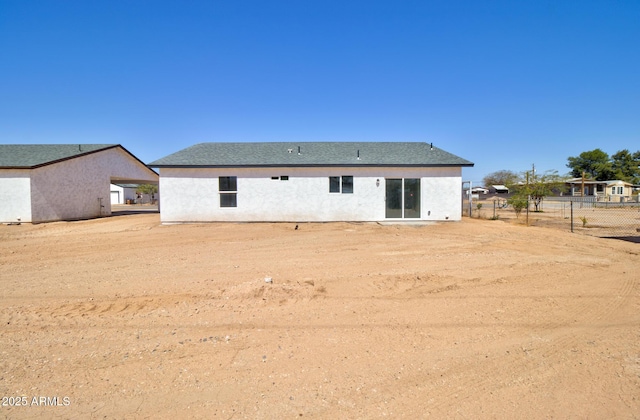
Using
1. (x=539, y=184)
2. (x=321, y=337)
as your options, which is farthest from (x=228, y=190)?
(x=539, y=184)

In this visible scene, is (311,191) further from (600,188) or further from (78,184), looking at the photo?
(600,188)

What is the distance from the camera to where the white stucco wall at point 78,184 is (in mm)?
16547

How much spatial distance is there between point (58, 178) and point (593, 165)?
91.8m

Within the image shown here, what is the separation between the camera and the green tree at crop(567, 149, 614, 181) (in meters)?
66.8

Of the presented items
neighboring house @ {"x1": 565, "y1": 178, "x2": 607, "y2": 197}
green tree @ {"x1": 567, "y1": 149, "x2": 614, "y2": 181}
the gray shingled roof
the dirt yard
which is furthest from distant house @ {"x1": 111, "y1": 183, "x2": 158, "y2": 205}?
green tree @ {"x1": 567, "y1": 149, "x2": 614, "y2": 181}

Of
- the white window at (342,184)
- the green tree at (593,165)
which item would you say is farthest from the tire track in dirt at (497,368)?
the green tree at (593,165)

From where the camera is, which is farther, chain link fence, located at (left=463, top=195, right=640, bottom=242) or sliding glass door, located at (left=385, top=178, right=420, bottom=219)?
sliding glass door, located at (left=385, top=178, right=420, bottom=219)

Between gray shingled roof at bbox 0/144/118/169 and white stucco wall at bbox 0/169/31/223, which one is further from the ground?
gray shingled roof at bbox 0/144/118/169

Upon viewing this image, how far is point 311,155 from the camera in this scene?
16.2 metres

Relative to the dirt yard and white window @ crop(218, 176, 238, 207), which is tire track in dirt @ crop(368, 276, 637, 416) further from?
white window @ crop(218, 176, 238, 207)

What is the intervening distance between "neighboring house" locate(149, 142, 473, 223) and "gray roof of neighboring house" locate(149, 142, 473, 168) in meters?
0.10

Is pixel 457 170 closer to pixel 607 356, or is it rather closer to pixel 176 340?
pixel 607 356

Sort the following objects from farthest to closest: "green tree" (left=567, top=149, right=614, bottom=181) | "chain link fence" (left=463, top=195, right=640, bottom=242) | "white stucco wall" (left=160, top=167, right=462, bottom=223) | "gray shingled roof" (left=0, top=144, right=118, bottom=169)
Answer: "green tree" (left=567, top=149, right=614, bottom=181)
"gray shingled roof" (left=0, top=144, right=118, bottom=169)
"white stucco wall" (left=160, top=167, right=462, bottom=223)
"chain link fence" (left=463, top=195, right=640, bottom=242)

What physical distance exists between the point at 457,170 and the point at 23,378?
15385 mm
